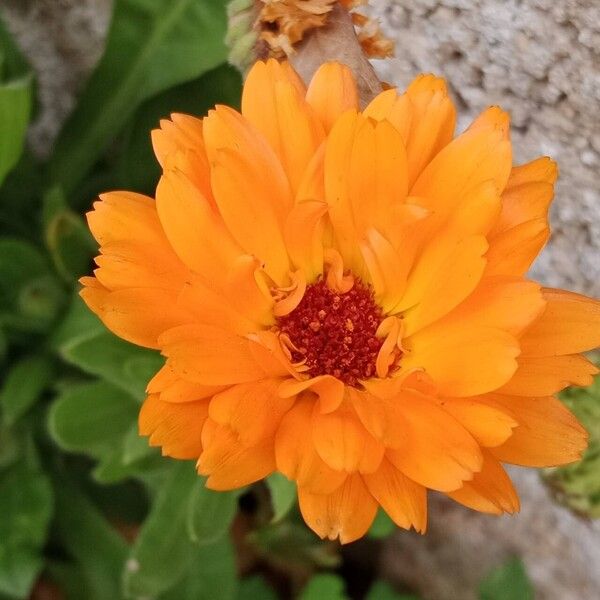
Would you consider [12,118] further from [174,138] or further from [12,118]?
[174,138]

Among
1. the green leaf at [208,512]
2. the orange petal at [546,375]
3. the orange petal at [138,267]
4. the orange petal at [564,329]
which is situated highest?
the orange petal at [138,267]

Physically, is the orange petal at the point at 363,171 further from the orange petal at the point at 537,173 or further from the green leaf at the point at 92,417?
the green leaf at the point at 92,417

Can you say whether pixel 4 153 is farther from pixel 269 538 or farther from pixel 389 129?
pixel 269 538

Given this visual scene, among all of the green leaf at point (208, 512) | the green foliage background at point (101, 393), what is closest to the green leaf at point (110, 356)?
the green foliage background at point (101, 393)

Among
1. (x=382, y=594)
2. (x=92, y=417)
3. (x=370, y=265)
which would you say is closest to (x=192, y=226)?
(x=370, y=265)

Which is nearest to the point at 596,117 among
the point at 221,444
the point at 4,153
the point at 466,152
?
the point at 466,152
